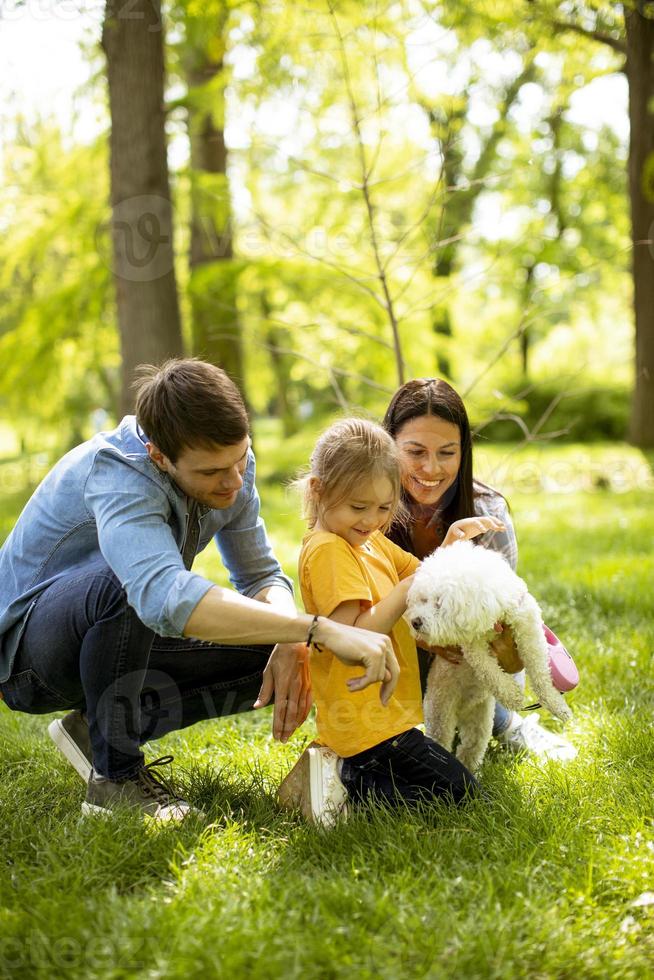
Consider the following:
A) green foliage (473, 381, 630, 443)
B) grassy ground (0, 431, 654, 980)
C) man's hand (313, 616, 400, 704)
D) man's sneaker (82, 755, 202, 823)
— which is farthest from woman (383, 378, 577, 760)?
green foliage (473, 381, 630, 443)

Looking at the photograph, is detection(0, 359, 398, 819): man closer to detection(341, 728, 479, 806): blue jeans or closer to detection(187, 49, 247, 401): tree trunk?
detection(341, 728, 479, 806): blue jeans

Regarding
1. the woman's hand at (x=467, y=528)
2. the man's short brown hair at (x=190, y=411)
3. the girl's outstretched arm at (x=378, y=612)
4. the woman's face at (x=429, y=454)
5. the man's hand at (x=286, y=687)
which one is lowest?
the man's hand at (x=286, y=687)

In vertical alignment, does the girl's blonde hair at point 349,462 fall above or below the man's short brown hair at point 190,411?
below

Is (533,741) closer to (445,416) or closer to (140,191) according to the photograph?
(445,416)

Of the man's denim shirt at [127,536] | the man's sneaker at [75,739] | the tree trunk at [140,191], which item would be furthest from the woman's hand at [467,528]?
the tree trunk at [140,191]

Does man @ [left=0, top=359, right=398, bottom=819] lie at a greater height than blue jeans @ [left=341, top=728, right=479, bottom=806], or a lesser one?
greater

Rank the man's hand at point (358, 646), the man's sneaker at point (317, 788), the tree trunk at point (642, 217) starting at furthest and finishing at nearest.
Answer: the tree trunk at point (642, 217), the man's sneaker at point (317, 788), the man's hand at point (358, 646)

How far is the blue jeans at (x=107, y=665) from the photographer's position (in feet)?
8.86

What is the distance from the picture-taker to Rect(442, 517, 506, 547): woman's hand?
2926mm

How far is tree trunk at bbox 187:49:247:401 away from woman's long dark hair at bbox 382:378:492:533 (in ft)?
15.9

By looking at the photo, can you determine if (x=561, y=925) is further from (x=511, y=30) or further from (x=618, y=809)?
(x=511, y=30)

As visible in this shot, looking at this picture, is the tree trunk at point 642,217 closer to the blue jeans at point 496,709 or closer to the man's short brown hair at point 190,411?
the blue jeans at point 496,709

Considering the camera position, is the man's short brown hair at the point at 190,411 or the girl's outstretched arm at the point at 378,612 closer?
the man's short brown hair at the point at 190,411

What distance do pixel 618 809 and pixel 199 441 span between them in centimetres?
160
